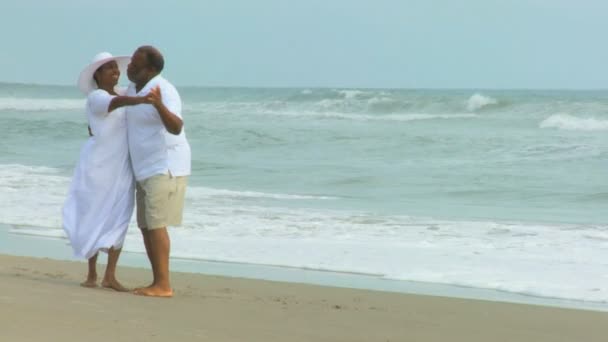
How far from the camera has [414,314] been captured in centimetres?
572

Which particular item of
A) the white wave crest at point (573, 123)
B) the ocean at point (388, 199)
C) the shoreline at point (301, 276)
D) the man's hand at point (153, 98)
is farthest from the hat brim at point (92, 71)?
the white wave crest at point (573, 123)

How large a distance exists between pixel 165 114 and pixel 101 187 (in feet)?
2.33

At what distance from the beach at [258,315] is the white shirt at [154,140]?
708mm

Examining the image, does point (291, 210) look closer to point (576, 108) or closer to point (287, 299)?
point (287, 299)

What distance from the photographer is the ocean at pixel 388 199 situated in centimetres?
801

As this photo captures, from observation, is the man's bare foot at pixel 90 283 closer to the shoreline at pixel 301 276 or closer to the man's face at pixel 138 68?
the man's face at pixel 138 68

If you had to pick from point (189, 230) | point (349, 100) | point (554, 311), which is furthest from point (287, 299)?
point (349, 100)

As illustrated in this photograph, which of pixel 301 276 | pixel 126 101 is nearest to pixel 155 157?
pixel 126 101

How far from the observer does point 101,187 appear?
5.71 meters

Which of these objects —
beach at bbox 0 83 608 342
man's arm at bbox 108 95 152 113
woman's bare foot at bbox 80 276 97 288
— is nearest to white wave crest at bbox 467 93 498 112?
beach at bbox 0 83 608 342

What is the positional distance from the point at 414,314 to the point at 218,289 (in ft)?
4.56

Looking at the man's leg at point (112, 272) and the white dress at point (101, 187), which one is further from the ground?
the white dress at point (101, 187)

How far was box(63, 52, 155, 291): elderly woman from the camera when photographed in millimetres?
5621

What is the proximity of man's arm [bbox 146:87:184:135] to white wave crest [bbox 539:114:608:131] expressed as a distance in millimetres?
26014
